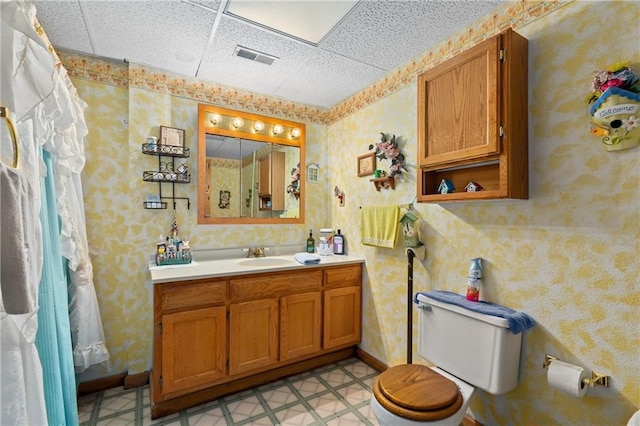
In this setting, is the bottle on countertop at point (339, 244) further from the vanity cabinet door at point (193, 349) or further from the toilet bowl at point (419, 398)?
the toilet bowl at point (419, 398)

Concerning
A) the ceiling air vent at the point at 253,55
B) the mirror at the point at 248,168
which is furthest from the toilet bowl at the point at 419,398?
the ceiling air vent at the point at 253,55

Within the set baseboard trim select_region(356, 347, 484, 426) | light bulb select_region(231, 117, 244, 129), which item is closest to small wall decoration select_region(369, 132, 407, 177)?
light bulb select_region(231, 117, 244, 129)

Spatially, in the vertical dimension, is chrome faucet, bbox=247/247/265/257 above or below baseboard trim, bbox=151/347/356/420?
above

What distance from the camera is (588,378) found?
121 cm

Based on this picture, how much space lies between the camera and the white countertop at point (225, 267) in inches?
71.1

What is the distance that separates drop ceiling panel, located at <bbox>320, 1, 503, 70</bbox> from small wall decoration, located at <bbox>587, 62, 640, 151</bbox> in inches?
28.9

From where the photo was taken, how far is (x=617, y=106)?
108 centimetres

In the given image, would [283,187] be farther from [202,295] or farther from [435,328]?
[435,328]

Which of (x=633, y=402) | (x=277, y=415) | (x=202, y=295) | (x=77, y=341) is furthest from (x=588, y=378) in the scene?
(x=77, y=341)

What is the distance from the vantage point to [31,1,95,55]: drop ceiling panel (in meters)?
1.55

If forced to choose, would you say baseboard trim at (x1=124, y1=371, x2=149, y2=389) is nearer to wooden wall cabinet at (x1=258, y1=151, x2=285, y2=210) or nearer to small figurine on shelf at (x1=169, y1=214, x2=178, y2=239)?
small figurine on shelf at (x1=169, y1=214, x2=178, y2=239)

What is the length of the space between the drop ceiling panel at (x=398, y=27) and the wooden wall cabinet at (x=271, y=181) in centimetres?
116

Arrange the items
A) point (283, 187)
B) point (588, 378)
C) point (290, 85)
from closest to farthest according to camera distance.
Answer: point (588, 378), point (290, 85), point (283, 187)

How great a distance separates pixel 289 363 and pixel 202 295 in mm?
896
